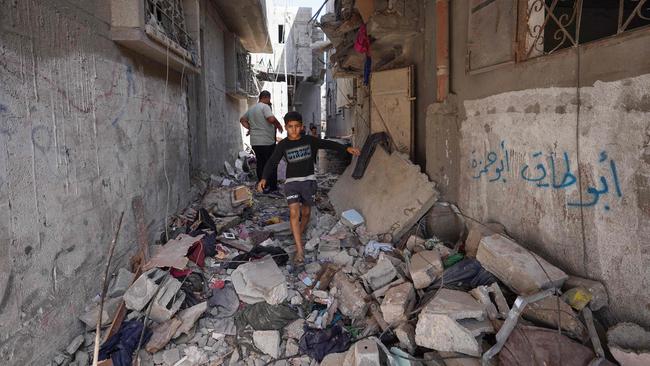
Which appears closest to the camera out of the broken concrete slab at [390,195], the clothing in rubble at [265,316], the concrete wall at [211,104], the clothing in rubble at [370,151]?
the clothing in rubble at [265,316]

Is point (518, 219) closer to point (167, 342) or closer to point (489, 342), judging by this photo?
point (489, 342)

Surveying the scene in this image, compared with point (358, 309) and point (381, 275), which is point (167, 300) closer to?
point (358, 309)

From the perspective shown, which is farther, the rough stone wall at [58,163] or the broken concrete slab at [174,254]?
the broken concrete slab at [174,254]

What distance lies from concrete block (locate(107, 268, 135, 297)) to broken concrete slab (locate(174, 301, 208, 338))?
57 cm

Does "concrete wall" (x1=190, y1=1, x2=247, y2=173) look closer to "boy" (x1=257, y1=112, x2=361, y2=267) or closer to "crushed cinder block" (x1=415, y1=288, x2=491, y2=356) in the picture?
"boy" (x1=257, y1=112, x2=361, y2=267)

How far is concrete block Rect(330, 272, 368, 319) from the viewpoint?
10.8 feet

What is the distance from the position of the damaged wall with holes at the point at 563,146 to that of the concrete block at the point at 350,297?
1.47 metres

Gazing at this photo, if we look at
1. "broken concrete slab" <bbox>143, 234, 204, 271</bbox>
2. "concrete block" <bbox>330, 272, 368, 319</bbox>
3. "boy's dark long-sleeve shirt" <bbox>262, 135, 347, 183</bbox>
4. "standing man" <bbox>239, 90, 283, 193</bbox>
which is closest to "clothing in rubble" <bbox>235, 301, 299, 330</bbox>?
"concrete block" <bbox>330, 272, 368, 319</bbox>

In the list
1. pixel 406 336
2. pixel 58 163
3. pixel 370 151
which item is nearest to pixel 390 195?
pixel 370 151

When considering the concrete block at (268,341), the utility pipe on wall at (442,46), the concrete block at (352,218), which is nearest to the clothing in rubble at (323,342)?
the concrete block at (268,341)

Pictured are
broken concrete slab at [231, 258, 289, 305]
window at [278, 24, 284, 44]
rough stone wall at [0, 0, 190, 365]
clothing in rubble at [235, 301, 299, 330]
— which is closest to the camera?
rough stone wall at [0, 0, 190, 365]

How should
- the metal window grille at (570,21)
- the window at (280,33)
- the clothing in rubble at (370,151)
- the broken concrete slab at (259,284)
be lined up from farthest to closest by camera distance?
the window at (280,33), the clothing in rubble at (370,151), the broken concrete slab at (259,284), the metal window grille at (570,21)

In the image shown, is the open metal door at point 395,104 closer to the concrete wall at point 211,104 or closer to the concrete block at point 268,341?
the concrete wall at point 211,104

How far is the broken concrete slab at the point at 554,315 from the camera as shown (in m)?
2.42
